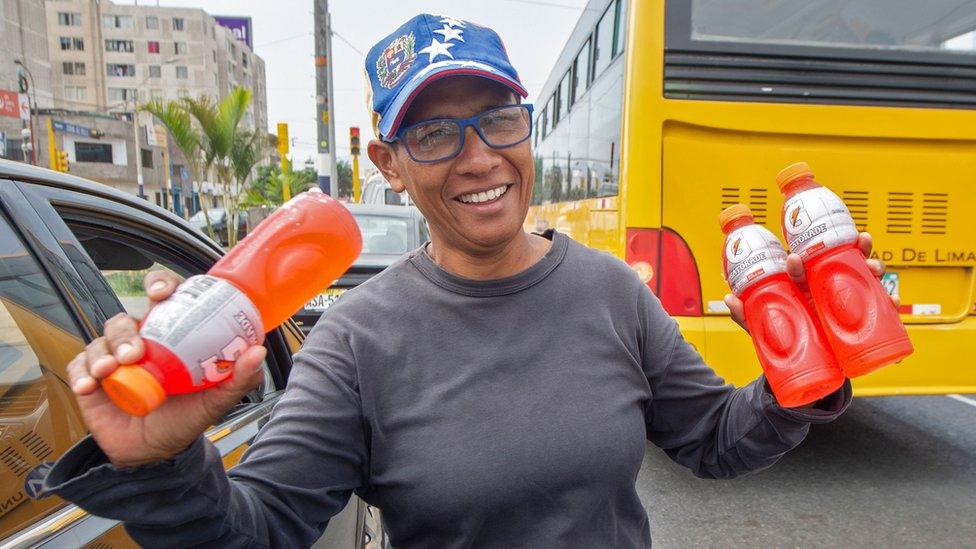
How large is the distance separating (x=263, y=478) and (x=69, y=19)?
94.0 meters

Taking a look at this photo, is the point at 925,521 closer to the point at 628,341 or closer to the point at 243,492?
the point at 628,341

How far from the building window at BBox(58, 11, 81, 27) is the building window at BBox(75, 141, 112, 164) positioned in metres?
36.5

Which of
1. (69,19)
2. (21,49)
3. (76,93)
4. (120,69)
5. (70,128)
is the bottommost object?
→ (70,128)

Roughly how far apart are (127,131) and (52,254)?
2336 inches

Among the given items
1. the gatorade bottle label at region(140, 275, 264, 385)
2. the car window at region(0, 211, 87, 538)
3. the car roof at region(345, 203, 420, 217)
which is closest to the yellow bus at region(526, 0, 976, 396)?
the car window at region(0, 211, 87, 538)

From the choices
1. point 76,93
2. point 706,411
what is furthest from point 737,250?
point 76,93

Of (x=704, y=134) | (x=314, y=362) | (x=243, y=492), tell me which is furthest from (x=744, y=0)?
(x=243, y=492)

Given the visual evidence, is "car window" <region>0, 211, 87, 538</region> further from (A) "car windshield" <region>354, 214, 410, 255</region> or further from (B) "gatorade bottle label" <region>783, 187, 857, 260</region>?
(A) "car windshield" <region>354, 214, 410, 255</region>

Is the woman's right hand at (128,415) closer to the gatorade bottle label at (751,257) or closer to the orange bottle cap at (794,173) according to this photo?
the gatorade bottle label at (751,257)

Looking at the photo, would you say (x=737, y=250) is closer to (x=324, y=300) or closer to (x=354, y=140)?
(x=324, y=300)

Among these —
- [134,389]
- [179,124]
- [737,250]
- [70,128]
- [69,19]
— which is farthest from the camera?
[69,19]

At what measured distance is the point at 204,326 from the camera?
964 millimetres

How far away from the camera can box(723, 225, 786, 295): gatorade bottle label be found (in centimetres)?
151

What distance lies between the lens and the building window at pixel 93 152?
50.4 metres
